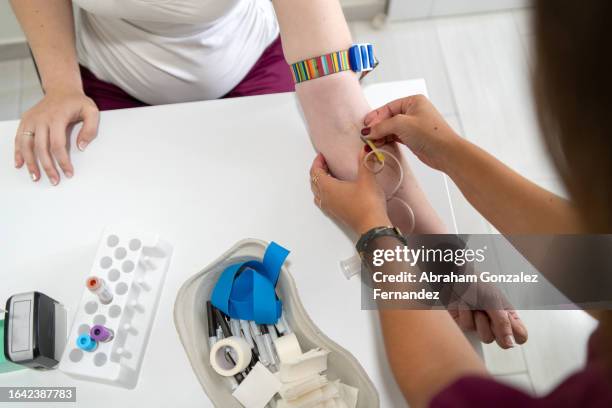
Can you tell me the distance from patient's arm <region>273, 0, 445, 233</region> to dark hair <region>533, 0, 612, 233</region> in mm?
387

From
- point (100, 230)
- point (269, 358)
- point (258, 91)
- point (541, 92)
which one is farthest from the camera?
point (258, 91)

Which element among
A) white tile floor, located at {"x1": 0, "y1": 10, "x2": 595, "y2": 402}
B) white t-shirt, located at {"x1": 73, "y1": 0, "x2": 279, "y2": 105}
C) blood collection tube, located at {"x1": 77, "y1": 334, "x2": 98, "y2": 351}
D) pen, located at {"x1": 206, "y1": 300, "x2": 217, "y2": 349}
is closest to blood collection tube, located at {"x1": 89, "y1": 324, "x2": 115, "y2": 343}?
blood collection tube, located at {"x1": 77, "y1": 334, "x2": 98, "y2": 351}

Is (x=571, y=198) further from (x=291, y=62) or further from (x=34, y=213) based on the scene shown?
(x=34, y=213)

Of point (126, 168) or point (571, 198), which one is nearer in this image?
point (571, 198)

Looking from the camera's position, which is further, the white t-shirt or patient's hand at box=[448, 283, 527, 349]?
A: the white t-shirt

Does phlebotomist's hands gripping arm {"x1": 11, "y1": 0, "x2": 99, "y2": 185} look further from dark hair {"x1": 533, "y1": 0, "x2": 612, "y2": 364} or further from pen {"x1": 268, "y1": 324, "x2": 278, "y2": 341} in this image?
dark hair {"x1": 533, "y1": 0, "x2": 612, "y2": 364}

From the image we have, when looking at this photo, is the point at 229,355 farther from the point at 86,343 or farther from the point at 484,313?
the point at 484,313

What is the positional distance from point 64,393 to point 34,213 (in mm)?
286

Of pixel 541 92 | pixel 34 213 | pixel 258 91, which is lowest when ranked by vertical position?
pixel 541 92

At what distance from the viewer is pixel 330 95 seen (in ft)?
2.50

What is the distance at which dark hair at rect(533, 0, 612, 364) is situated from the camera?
306 millimetres

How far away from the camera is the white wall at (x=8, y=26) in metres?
1.60

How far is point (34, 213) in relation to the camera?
733mm

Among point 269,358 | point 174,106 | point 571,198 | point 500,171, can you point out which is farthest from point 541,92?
point 174,106
